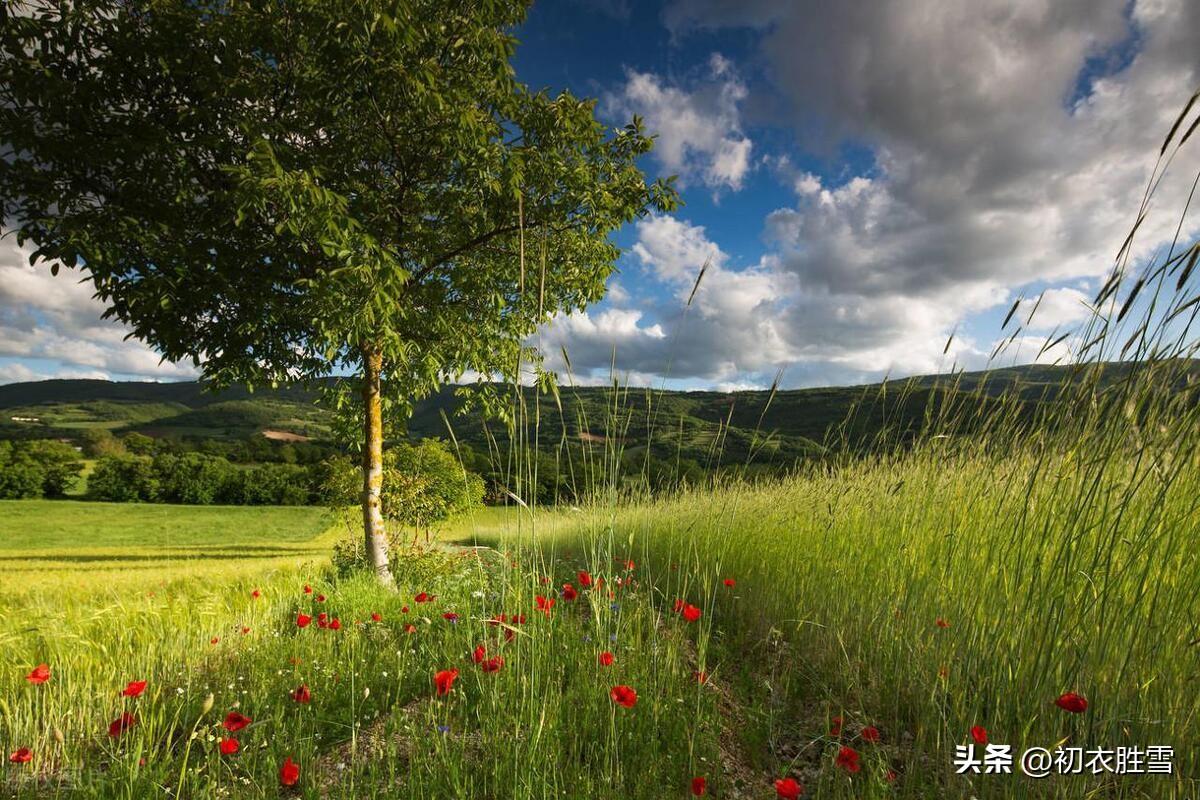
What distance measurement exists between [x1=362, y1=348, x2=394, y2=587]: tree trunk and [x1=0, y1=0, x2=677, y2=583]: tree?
0.11ft

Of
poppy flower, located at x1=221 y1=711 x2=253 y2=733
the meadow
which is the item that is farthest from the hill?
poppy flower, located at x1=221 y1=711 x2=253 y2=733

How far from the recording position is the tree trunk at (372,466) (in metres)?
6.89

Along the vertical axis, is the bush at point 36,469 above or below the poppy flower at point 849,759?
below

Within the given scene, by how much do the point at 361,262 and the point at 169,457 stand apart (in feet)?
120

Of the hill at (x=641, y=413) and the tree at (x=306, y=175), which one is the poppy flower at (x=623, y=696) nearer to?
the hill at (x=641, y=413)

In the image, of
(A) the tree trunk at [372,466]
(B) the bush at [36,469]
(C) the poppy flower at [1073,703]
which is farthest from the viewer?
(B) the bush at [36,469]

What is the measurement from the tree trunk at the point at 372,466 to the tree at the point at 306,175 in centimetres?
3

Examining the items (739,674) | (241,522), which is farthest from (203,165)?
(241,522)

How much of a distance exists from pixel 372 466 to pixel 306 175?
381cm

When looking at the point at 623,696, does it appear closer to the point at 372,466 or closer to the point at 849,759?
the point at 849,759

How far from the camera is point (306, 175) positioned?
479 centimetres

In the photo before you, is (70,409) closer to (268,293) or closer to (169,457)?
(169,457)

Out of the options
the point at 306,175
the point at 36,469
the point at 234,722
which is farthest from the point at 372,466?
the point at 36,469

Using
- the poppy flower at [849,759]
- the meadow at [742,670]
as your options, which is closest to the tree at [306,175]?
the meadow at [742,670]
